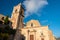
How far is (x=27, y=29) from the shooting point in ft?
126

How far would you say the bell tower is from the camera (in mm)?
39562

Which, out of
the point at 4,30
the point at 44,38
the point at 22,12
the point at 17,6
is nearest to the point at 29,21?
the point at 22,12

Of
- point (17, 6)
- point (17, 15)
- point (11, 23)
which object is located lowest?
point (11, 23)

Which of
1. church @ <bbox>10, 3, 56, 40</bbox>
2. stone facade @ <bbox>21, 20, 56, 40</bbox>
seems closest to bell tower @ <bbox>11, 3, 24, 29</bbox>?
church @ <bbox>10, 3, 56, 40</bbox>

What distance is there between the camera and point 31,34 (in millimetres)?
37562

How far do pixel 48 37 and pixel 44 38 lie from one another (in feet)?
4.70

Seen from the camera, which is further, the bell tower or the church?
the bell tower

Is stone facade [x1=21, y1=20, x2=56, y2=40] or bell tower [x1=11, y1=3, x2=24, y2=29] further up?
bell tower [x1=11, y1=3, x2=24, y2=29]

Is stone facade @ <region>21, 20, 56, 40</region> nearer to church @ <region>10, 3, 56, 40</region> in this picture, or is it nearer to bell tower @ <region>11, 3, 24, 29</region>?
church @ <region>10, 3, 56, 40</region>

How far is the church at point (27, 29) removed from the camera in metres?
35.6

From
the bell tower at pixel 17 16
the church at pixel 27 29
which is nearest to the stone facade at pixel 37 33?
the church at pixel 27 29

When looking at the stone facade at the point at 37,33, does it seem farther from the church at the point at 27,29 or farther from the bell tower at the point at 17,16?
the bell tower at the point at 17,16

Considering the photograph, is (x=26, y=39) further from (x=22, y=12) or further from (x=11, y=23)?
(x=22, y=12)

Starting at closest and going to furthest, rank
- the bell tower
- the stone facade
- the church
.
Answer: the stone facade < the church < the bell tower
